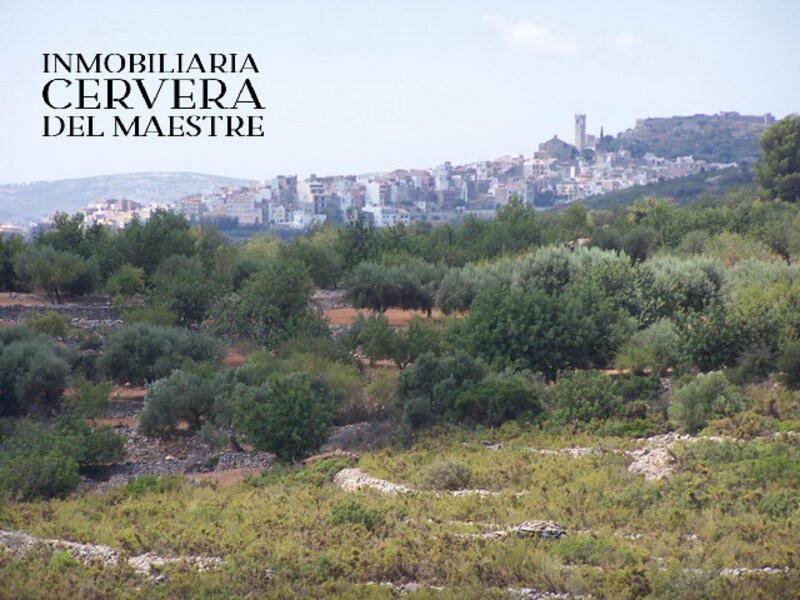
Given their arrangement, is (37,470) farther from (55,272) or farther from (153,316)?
(55,272)

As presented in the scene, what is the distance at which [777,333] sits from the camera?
23.3 meters

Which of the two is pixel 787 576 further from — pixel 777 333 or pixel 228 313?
pixel 228 313

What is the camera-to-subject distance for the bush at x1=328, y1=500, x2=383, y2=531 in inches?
536

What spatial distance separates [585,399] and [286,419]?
5739 mm

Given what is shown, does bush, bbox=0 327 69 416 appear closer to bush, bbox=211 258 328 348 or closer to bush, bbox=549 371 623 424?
bush, bbox=211 258 328 348

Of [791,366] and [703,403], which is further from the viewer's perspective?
[791,366]

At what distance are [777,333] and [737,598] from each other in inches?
550

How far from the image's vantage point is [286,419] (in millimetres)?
19609

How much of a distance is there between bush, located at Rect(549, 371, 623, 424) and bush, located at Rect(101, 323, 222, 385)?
1010 centimetres

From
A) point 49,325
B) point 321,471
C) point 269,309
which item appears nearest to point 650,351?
point 321,471

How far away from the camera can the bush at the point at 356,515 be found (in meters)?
13.6

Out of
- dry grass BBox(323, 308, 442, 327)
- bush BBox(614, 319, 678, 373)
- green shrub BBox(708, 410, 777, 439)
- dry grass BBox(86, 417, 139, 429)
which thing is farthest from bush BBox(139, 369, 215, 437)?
dry grass BBox(323, 308, 442, 327)

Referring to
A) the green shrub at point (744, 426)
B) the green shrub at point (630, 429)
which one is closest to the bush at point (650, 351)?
the green shrub at point (630, 429)

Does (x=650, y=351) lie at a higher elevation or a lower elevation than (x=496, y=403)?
higher
